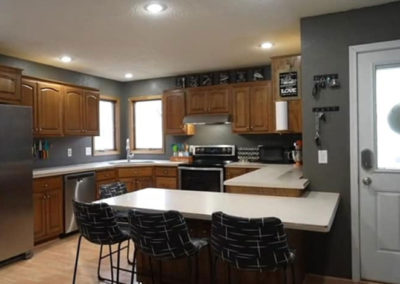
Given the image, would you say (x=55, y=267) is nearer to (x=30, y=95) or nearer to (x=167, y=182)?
(x=30, y=95)

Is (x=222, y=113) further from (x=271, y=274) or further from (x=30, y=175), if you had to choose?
(x=271, y=274)

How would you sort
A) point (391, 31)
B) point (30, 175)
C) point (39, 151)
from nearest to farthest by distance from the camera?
point (391, 31) → point (30, 175) → point (39, 151)

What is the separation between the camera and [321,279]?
2.91 m

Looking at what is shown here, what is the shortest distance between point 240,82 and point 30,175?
330 cm

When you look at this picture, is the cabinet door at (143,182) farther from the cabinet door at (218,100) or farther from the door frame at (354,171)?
the door frame at (354,171)

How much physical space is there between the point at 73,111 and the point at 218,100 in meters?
2.26

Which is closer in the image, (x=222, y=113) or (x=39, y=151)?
(x=39, y=151)

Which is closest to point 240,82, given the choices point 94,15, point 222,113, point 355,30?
point 222,113

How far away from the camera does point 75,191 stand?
4.36 metres

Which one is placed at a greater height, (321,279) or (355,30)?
(355,30)

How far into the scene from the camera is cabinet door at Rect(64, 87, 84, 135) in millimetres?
4594

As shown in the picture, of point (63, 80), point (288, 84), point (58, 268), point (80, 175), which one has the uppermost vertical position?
point (63, 80)

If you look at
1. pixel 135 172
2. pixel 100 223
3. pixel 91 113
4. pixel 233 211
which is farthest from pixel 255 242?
pixel 91 113

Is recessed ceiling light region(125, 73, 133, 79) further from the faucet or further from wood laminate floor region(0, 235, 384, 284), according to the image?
wood laminate floor region(0, 235, 384, 284)
